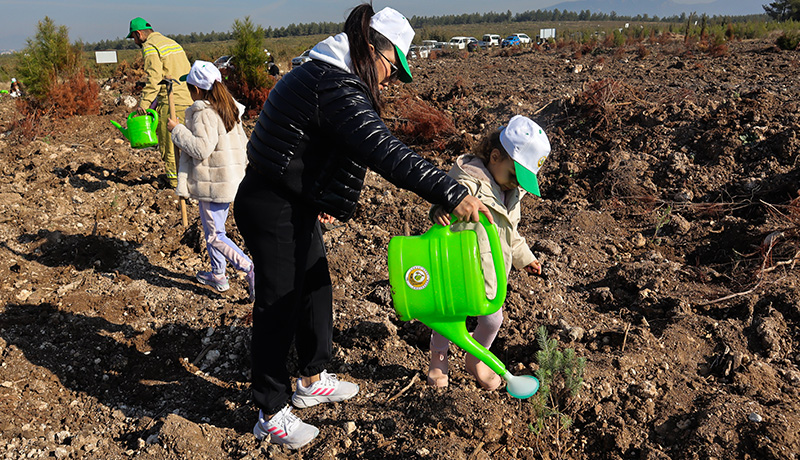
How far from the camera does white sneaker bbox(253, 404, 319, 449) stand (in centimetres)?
219

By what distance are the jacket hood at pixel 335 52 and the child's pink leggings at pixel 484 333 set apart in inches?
46.3

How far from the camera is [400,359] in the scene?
281cm

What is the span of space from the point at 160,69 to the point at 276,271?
156 inches

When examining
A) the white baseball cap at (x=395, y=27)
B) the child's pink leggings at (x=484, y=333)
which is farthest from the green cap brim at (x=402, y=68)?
the child's pink leggings at (x=484, y=333)

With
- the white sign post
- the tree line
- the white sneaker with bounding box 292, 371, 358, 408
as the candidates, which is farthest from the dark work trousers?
the tree line

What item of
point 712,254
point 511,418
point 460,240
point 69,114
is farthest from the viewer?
point 69,114

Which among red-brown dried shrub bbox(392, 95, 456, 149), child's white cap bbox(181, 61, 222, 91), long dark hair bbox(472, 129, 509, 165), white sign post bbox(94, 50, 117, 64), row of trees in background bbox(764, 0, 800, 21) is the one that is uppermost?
row of trees in background bbox(764, 0, 800, 21)

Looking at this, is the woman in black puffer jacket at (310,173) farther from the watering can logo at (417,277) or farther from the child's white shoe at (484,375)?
the child's white shoe at (484,375)

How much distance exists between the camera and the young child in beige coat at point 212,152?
327 cm

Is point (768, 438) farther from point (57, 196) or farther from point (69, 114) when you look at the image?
point (69, 114)

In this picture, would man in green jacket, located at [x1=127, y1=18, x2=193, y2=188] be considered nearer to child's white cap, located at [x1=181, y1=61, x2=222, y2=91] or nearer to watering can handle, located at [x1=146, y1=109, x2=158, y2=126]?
watering can handle, located at [x1=146, y1=109, x2=158, y2=126]

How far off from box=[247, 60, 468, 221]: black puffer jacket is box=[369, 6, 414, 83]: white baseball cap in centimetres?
19

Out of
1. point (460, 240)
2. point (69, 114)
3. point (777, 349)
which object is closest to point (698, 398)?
point (777, 349)

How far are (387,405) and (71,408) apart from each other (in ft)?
A: 4.89
